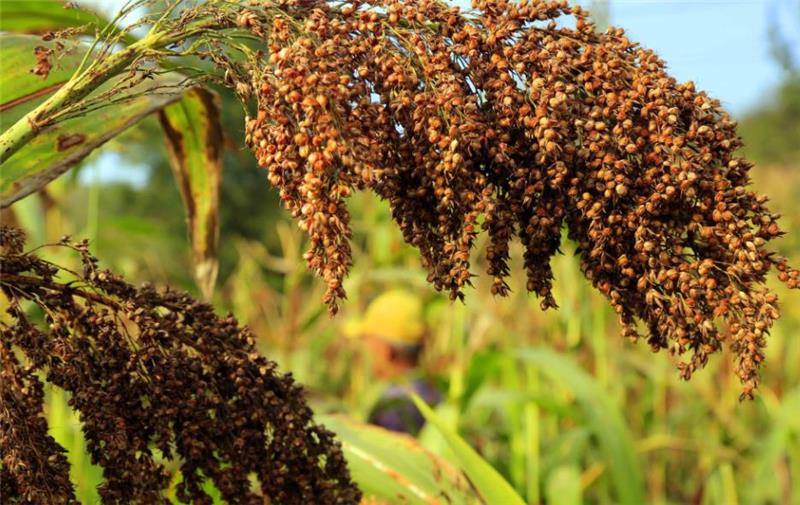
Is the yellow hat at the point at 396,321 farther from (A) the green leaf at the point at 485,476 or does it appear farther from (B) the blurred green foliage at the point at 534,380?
(A) the green leaf at the point at 485,476

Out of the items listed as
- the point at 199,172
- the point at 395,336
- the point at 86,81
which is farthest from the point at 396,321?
the point at 86,81

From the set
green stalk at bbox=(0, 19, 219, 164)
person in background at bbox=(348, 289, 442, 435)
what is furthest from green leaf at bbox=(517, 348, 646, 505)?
green stalk at bbox=(0, 19, 219, 164)

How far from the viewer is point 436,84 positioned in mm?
1542

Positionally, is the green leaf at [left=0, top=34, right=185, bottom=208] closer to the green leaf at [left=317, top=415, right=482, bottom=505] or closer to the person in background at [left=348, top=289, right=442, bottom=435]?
the green leaf at [left=317, top=415, right=482, bottom=505]

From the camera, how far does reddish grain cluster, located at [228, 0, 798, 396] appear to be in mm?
1505

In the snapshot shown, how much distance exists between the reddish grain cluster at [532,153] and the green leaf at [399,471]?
96 centimetres

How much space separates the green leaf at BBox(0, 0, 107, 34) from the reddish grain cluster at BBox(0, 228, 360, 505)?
127 centimetres

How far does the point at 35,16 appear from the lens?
111 inches

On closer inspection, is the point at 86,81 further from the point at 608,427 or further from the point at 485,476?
the point at 608,427

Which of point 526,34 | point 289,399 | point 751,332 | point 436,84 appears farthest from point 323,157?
point 751,332

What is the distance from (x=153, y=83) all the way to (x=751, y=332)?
135 centimetres

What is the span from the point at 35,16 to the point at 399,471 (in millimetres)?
1662

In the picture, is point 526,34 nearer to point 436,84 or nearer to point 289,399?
point 436,84

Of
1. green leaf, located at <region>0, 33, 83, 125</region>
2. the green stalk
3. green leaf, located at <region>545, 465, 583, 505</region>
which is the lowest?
green leaf, located at <region>545, 465, 583, 505</region>
